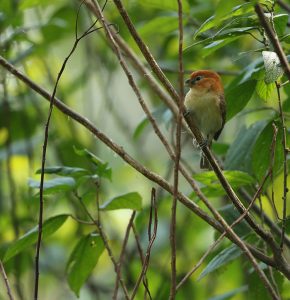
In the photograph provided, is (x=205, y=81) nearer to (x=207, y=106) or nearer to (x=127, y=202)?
(x=207, y=106)

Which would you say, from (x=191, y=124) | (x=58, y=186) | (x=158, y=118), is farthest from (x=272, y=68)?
(x=158, y=118)

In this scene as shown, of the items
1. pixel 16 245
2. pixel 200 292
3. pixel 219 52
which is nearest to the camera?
pixel 16 245

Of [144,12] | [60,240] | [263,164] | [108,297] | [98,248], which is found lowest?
[108,297]

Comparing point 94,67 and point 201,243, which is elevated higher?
point 94,67

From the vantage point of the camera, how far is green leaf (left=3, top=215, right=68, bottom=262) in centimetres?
276

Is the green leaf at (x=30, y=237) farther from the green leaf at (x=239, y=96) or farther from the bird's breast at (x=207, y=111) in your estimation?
the bird's breast at (x=207, y=111)

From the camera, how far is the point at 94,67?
19.4 feet

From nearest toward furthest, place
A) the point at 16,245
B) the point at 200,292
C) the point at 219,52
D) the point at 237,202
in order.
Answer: the point at 237,202 < the point at 16,245 < the point at 219,52 < the point at 200,292

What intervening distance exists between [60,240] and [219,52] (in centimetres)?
209

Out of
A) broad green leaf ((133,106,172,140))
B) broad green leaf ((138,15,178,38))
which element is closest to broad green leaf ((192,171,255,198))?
broad green leaf ((133,106,172,140))

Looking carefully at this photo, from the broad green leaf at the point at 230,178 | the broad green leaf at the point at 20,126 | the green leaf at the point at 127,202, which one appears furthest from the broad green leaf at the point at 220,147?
the broad green leaf at the point at 20,126

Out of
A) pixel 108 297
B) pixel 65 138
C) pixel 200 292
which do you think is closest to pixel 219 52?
pixel 65 138

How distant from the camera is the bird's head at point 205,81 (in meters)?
4.29

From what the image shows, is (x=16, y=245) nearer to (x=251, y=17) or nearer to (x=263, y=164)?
(x=263, y=164)
